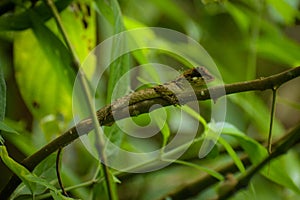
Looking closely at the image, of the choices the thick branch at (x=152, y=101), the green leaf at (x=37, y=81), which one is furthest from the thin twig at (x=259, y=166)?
the green leaf at (x=37, y=81)

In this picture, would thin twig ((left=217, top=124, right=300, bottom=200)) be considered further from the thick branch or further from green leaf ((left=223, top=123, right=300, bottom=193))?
the thick branch

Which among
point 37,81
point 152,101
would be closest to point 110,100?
point 152,101

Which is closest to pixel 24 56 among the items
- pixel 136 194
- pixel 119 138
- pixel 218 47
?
pixel 119 138

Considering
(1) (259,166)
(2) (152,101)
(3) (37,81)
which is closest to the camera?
(2) (152,101)

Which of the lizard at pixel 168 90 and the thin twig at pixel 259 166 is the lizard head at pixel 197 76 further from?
the thin twig at pixel 259 166

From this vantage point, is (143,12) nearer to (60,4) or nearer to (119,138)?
(60,4)

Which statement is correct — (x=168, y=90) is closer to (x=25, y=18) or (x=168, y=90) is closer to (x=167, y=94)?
(x=167, y=94)

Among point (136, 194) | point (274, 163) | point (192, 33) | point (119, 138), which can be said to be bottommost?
point (136, 194)
